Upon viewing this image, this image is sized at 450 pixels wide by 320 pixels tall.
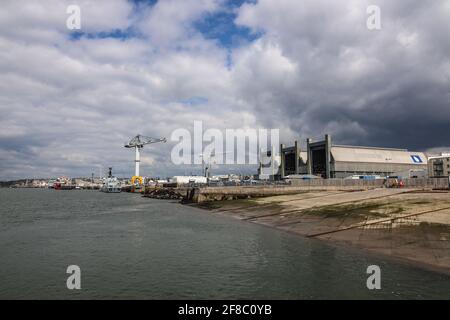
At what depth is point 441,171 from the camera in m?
A: 169

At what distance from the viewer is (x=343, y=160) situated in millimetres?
129250

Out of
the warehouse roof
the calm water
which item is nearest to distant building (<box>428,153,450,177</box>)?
the warehouse roof

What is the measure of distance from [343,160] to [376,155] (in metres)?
21.0

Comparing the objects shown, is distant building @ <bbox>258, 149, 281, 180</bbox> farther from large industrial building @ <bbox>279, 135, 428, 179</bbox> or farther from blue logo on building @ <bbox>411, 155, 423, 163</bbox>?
blue logo on building @ <bbox>411, 155, 423, 163</bbox>

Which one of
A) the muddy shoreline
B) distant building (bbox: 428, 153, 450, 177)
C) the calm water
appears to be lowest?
the calm water

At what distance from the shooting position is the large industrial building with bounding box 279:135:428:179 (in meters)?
129

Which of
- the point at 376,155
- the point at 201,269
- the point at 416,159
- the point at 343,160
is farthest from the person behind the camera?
the point at 416,159

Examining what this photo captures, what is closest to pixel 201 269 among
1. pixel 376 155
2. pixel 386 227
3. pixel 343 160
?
pixel 386 227

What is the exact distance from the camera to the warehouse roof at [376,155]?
130750mm

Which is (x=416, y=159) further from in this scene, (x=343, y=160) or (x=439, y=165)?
(x=343, y=160)

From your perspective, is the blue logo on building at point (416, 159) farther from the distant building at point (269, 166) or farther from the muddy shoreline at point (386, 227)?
the muddy shoreline at point (386, 227)

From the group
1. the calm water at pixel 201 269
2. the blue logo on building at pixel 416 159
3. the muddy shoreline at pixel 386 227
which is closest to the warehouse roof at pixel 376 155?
the blue logo on building at pixel 416 159
